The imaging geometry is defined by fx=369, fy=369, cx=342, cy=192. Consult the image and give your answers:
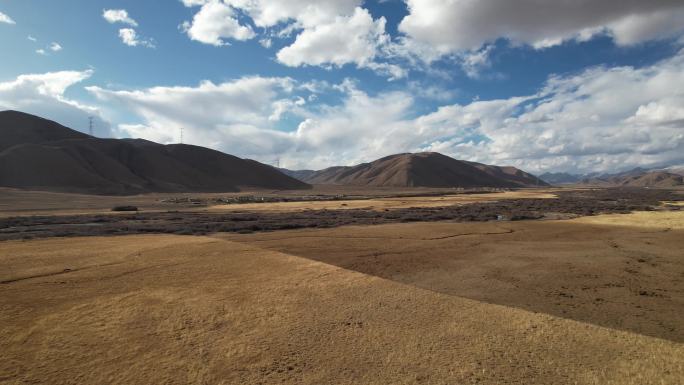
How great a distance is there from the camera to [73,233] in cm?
2477

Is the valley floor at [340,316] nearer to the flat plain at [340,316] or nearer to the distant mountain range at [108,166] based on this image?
the flat plain at [340,316]

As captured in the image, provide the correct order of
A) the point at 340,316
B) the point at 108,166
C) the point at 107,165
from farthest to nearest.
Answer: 1. the point at 107,165
2. the point at 108,166
3. the point at 340,316

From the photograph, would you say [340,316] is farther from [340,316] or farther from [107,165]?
[107,165]

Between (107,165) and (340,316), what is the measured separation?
127959 mm

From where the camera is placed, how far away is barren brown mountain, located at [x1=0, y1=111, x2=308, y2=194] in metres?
93.2

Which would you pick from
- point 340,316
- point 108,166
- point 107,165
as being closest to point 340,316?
point 340,316

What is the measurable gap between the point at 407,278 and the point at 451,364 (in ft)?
20.5

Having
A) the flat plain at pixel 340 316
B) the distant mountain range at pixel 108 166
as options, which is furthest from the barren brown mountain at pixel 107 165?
the flat plain at pixel 340 316

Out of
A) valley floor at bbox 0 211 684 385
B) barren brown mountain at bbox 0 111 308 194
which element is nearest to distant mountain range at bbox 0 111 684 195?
barren brown mountain at bbox 0 111 308 194

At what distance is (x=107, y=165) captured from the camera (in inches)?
4503

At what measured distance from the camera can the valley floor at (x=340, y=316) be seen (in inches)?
279

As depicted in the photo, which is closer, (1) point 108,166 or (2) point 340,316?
(2) point 340,316

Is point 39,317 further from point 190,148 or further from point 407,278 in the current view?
point 190,148

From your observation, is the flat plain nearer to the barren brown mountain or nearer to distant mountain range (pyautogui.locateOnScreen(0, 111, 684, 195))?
distant mountain range (pyautogui.locateOnScreen(0, 111, 684, 195))
